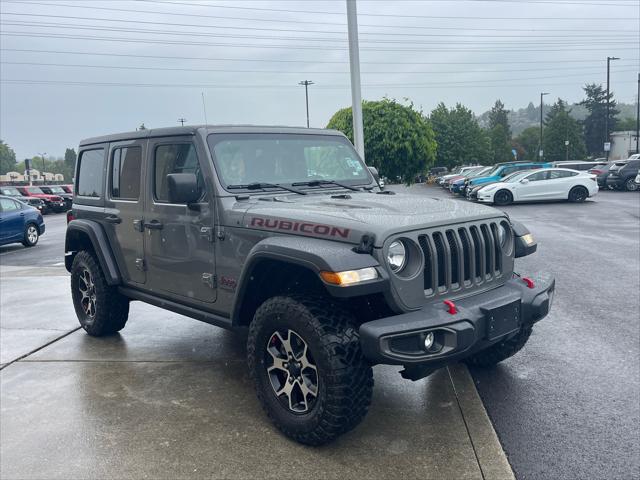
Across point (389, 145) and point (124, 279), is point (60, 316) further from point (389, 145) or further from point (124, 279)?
point (389, 145)

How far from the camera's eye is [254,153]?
4.50 meters

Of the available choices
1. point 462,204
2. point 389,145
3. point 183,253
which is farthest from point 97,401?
point 389,145

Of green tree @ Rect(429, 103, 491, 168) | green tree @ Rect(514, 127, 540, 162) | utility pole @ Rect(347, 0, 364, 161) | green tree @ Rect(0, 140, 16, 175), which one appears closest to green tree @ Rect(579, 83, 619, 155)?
green tree @ Rect(514, 127, 540, 162)

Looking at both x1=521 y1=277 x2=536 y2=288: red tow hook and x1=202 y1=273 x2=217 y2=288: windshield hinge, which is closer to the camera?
x1=521 y1=277 x2=536 y2=288: red tow hook

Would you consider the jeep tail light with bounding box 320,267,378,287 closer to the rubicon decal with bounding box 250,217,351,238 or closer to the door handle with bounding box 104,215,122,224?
the rubicon decal with bounding box 250,217,351,238

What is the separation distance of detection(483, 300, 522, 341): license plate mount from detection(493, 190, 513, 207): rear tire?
1947 centimetres

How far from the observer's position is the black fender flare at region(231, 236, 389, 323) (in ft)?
10.2

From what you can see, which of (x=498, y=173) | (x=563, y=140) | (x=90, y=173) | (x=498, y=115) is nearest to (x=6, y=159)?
(x=498, y=115)

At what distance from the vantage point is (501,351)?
4.50 m

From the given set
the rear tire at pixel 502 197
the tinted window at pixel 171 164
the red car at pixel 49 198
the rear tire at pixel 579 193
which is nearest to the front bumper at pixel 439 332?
the tinted window at pixel 171 164

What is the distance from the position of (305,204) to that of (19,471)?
2.33 m

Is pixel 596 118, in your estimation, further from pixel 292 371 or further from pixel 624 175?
pixel 292 371

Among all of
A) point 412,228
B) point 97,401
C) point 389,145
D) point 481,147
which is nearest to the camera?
point 412,228

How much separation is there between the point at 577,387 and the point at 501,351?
0.58 metres
